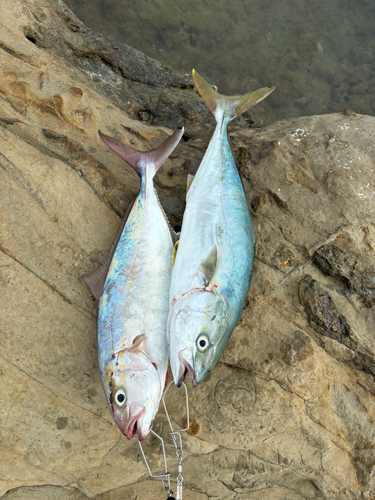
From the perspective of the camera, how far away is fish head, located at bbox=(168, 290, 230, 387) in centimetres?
240

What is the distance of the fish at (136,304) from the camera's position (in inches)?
92.4

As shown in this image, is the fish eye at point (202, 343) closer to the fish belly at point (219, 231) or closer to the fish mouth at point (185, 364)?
the fish mouth at point (185, 364)

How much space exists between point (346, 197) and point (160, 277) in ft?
5.79

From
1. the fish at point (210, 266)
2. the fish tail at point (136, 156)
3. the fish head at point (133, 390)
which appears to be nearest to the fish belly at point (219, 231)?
the fish at point (210, 266)

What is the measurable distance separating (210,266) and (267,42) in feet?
17.9

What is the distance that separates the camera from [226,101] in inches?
136

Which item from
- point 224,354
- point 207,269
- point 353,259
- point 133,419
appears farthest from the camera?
point 353,259

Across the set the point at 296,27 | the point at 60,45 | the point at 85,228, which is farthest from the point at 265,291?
the point at 296,27

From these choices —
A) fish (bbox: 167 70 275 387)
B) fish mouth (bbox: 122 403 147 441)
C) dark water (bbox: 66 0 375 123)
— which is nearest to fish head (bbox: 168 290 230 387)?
fish (bbox: 167 70 275 387)

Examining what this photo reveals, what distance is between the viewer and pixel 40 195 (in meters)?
2.85

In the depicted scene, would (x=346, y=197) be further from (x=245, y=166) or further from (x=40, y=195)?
(x=40, y=195)

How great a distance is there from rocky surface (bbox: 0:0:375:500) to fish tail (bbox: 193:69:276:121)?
73 centimetres

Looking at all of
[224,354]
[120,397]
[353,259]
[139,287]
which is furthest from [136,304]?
[353,259]

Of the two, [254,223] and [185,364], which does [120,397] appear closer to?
[185,364]
